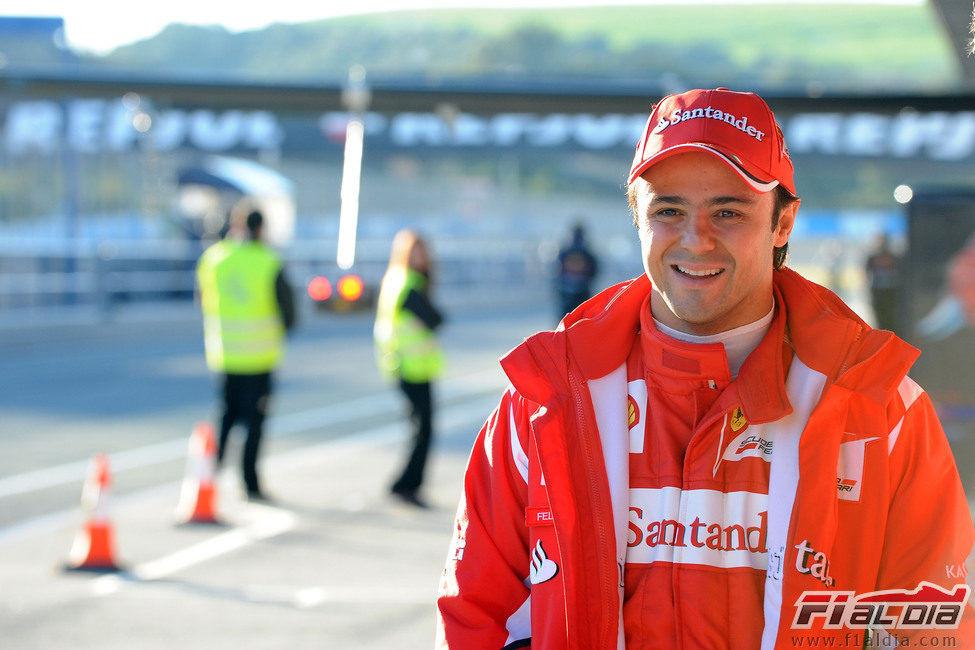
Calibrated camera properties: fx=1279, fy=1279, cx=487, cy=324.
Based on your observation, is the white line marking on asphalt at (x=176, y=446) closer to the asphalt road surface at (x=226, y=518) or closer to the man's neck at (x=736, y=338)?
the asphalt road surface at (x=226, y=518)

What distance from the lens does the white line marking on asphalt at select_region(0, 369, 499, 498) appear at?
34.2 feet

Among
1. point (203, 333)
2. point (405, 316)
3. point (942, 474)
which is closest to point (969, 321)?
point (942, 474)

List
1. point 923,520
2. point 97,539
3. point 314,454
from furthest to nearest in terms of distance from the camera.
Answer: point 314,454 → point 97,539 → point 923,520

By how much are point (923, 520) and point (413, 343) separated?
23.8 feet

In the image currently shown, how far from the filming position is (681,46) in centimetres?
1112

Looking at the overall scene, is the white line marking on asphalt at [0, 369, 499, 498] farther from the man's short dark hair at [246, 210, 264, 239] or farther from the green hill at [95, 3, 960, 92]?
the green hill at [95, 3, 960, 92]

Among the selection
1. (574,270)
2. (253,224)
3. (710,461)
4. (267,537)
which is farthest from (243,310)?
(574,270)

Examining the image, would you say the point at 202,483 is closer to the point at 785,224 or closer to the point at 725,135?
the point at 785,224

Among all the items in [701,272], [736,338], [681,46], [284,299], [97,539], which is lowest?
[97,539]

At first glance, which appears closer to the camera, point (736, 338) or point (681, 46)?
point (736, 338)

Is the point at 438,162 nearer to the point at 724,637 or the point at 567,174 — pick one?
the point at 567,174

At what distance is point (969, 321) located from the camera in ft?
18.2

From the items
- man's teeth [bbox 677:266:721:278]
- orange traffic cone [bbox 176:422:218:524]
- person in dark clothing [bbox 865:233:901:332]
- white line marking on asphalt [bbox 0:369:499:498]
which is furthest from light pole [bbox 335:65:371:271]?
white line marking on asphalt [bbox 0:369:499:498]

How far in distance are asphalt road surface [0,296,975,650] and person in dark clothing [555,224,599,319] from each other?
1.80m
